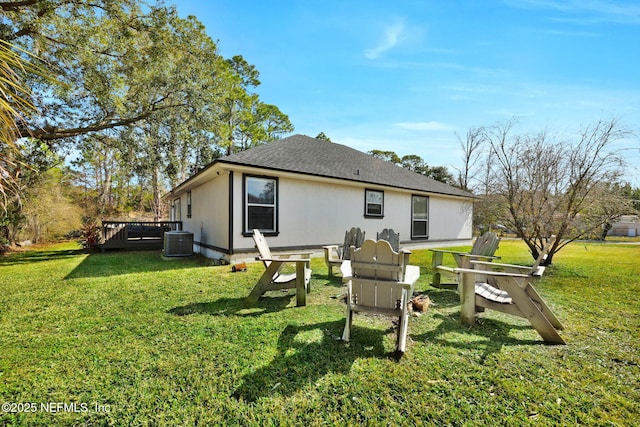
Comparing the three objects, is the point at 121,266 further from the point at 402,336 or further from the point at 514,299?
the point at 514,299

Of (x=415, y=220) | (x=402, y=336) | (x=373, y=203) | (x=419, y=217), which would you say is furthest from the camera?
(x=419, y=217)

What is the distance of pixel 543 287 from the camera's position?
18.7 ft

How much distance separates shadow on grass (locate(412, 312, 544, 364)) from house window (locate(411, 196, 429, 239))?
9011 mm

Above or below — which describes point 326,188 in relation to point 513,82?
below

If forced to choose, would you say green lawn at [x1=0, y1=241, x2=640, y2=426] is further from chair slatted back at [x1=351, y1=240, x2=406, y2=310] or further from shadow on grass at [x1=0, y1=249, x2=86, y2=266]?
shadow on grass at [x1=0, y1=249, x2=86, y2=266]

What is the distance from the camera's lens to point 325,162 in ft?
34.8

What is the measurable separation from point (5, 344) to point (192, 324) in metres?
1.85

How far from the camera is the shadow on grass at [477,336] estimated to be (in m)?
3.07

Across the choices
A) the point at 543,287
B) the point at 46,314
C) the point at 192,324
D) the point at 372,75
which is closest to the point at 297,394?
the point at 192,324

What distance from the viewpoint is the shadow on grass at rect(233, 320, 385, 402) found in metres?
2.29

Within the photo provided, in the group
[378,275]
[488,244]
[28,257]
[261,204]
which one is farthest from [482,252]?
[28,257]

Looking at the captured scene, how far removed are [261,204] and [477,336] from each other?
664 centimetres

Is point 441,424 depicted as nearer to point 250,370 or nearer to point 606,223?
point 250,370

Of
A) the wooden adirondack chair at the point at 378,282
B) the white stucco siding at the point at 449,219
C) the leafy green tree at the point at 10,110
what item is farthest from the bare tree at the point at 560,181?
the leafy green tree at the point at 10,110
